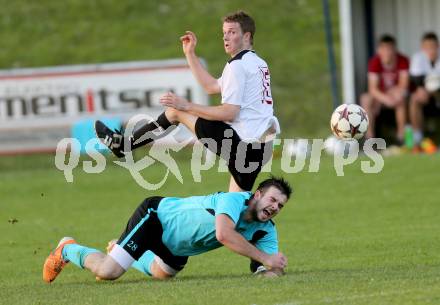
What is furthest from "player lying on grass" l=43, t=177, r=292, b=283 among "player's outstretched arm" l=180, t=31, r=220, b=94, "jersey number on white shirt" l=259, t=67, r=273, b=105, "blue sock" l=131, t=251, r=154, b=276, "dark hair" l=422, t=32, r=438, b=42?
"dark hair" l=422, t=32, r=438, b=42

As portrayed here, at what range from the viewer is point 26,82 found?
21.7 m

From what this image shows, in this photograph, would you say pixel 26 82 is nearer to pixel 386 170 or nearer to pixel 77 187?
pixel 77 187

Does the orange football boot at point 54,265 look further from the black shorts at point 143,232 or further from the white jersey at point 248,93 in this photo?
the white jersey at point 248,93

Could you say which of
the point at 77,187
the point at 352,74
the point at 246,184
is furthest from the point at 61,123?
the point at 246,184

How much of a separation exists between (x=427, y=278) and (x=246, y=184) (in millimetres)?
2449

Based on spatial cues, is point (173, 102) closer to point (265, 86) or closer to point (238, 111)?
point (238, 111)

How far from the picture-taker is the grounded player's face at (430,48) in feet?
68.6

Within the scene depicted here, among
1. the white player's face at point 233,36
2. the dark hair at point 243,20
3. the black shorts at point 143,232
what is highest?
the dark hair at point 243,20

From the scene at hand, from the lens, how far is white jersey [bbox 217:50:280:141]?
35.8 ft

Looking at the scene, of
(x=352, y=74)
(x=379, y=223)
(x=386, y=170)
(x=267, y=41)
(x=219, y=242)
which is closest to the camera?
(x=219, y=242)

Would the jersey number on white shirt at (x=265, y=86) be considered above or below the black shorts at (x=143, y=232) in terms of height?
above

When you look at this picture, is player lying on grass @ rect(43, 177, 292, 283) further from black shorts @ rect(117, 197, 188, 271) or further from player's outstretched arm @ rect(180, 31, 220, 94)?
player's outstretched arm @ rect(180, 31, 220, 94)

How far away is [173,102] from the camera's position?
10859 mm

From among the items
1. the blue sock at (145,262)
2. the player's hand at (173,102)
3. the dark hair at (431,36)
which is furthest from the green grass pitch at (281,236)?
the dark hair at (431,36)
